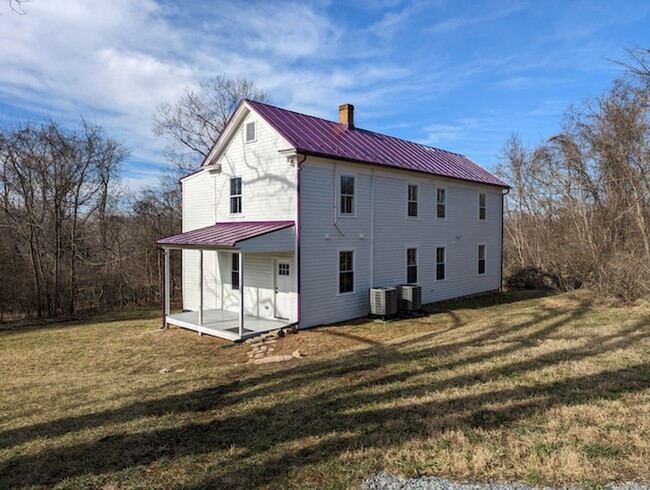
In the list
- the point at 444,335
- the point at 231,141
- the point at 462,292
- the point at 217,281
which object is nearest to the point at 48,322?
the point at 217,281

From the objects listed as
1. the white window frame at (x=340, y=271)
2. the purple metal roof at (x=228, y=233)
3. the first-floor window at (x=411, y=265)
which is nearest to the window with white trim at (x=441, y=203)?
the first-floor window at (x=411, y=265)

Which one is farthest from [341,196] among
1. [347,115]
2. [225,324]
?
[225,324]

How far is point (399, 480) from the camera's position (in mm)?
3717

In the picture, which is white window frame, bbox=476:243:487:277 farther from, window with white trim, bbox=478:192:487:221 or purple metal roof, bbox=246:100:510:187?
purple metal roof, bbox=246:100:510:187

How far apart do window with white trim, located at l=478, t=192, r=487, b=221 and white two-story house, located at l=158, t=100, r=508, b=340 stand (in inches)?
96.2

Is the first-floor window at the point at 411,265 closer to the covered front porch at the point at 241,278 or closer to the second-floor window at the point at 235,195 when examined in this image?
the covered front porch at the point at 241,278

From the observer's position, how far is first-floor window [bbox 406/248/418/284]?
15039 mm

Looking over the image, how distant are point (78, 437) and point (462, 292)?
50.8ft

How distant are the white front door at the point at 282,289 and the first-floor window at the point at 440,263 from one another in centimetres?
704

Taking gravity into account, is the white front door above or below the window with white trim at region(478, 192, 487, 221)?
below

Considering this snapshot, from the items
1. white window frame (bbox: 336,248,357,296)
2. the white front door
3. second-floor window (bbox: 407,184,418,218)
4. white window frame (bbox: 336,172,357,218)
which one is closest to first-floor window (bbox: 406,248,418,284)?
second-floor window (bbox: 407,184,418,218)

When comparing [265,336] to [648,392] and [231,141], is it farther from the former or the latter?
[648,392]

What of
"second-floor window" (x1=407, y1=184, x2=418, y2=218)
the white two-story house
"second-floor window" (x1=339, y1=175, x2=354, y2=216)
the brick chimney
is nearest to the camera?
the white two-story house

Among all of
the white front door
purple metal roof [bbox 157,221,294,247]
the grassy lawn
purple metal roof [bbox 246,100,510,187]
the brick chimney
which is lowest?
the grassy lawn
